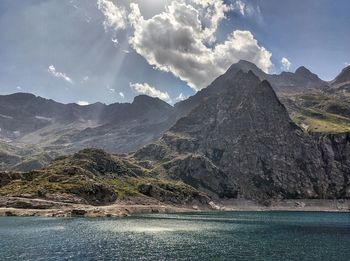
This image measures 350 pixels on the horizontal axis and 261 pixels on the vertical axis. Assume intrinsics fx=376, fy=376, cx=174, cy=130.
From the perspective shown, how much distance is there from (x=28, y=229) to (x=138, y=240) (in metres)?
46.8

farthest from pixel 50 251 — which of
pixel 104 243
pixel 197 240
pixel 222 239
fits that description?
pixel 222 239

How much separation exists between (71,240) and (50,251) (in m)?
20.0

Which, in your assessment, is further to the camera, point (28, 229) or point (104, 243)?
point (28, 229)

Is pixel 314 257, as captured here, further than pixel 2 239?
No

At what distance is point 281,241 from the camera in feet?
395

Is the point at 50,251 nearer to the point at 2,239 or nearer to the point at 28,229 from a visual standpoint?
the point at 2,239

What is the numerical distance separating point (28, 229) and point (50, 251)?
51470mm

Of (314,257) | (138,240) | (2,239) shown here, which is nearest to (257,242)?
(314,257)

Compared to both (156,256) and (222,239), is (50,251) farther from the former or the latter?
(222,239)

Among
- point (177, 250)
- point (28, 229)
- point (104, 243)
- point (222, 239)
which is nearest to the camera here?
point (177, 250)

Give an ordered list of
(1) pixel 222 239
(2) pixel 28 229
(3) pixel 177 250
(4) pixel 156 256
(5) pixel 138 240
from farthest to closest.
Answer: (2) pixel 28 229
(1) pixel 222 239
(5) pixel 138 240
(3) pixel 177 250
(4) pixel 156 256

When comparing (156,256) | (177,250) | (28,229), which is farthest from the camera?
(28,229)

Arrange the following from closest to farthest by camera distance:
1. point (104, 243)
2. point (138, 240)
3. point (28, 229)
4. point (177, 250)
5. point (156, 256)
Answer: point (156, 256), point (177, 250), point (104, 243), point (138, 240), point (28, 229)

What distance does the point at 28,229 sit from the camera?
135125 mm
